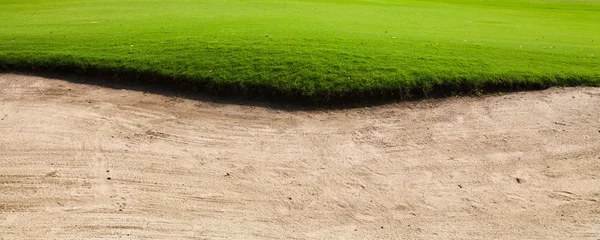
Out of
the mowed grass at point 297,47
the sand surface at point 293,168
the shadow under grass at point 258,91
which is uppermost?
the mowed grass at point 297,47

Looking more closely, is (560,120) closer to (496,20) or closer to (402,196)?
(402,196)

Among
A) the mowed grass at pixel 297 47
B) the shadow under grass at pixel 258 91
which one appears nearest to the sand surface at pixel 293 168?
the shadow under grass at pixel 258 91

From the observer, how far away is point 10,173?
699cm

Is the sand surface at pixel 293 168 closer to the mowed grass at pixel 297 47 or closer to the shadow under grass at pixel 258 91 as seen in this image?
the shadow under grass at pixel 258 91

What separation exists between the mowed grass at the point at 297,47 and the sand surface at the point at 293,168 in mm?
659

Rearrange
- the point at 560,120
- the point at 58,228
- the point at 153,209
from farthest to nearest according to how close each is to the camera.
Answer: the point at 560,120 → the point at 153,209 → the point at 58,228

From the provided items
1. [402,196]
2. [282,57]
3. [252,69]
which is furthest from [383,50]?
[402,196]

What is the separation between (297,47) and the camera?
11.2m

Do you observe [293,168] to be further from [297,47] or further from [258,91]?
[297,47]

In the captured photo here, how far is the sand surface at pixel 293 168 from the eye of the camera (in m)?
6.15

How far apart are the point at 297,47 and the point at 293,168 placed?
4525 millimetres

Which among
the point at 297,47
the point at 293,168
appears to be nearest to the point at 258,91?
the point at 297,47

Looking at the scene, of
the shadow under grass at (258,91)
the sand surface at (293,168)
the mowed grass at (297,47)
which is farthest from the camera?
the mowed grass at (297,47)

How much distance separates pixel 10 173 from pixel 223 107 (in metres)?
3.45
